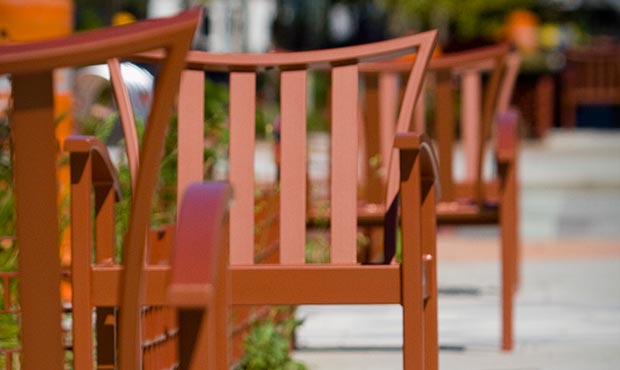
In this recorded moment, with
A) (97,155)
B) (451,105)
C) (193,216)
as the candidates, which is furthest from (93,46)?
(451,105)

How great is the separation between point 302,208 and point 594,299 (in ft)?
11.0

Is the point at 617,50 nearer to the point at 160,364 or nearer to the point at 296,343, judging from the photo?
the point at 296,343

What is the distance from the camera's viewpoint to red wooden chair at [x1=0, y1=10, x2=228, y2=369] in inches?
85.2

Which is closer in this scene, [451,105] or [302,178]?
[302,178]

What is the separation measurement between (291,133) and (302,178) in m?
0.11

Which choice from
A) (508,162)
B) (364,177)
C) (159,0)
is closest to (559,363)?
(508,162)

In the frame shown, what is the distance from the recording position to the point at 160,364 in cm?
393

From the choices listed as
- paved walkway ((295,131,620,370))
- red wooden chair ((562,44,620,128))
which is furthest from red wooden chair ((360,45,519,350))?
red wooden chair ((562,44,620,128))

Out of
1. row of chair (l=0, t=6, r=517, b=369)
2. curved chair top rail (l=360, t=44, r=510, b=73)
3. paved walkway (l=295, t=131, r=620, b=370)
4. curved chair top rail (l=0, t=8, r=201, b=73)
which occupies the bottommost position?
paved walkway (l=295, t=131, r=620, b=370)

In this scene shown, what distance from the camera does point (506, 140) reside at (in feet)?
17.6

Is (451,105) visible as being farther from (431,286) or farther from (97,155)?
(97,155)

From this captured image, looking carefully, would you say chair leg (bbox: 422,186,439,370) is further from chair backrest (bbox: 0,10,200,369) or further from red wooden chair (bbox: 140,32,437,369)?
chair backrest (bbox: 0,10,200,369)

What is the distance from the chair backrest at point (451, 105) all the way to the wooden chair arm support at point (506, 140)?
419mm

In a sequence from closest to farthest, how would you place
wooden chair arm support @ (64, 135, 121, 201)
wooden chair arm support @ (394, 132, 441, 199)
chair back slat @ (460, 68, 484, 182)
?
1. wooden chair arm support @ (64, 135, 121, 201)
2. wooden chair arm support @ (394, 132, 441, 199)
3. chair back slat @ (460, 68, 484, 182)
